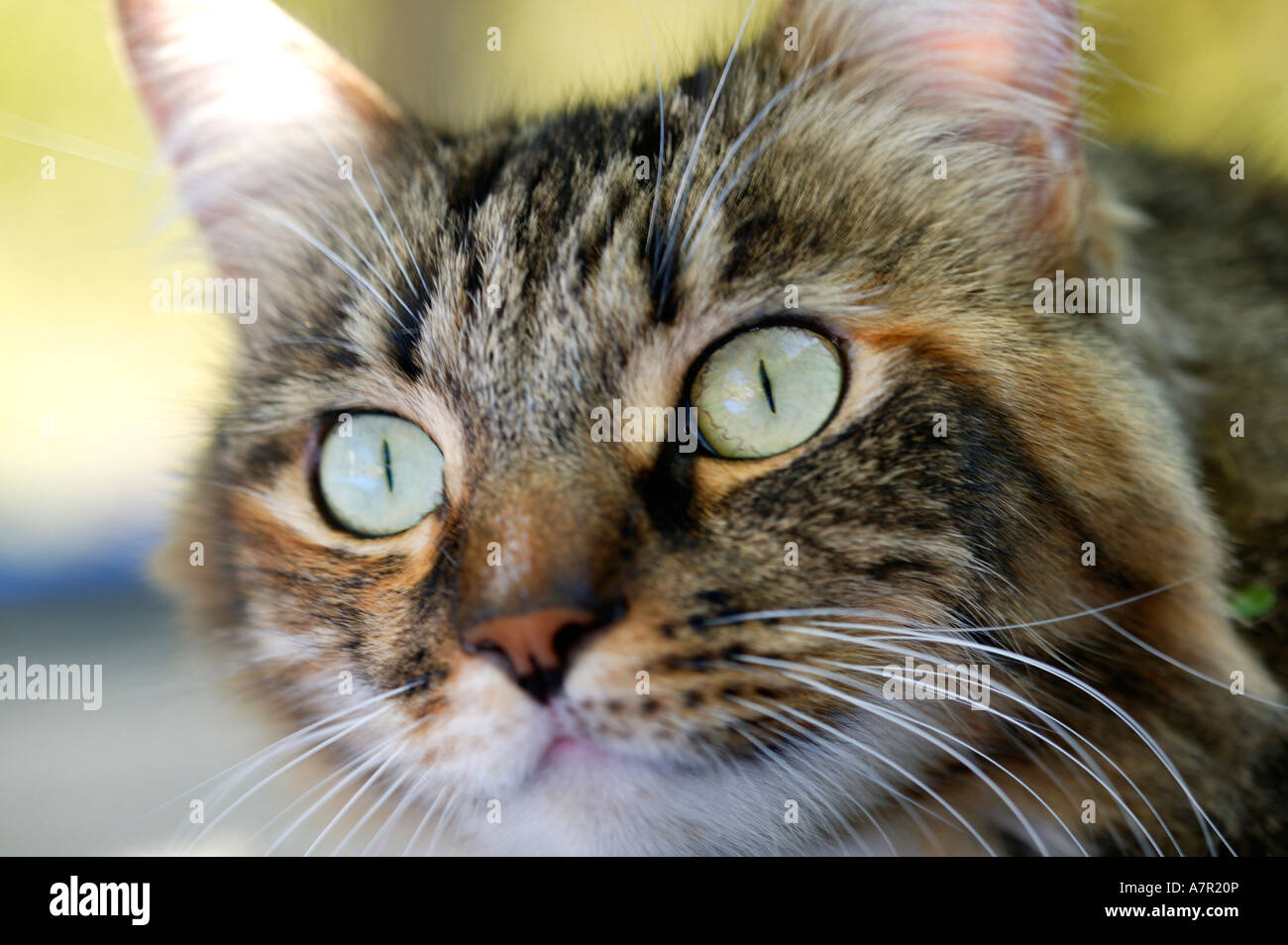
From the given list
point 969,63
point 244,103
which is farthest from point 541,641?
point 244,103

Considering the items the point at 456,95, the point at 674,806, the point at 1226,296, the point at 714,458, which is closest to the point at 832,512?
the point at 714,458

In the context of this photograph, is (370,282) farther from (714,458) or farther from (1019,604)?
(1019,604)

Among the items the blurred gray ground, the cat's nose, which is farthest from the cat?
the blurred gray ground

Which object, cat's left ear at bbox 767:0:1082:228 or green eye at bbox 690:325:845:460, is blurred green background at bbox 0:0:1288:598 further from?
green eye at bbox 690:325:845:460

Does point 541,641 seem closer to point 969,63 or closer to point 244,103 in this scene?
point 969,63

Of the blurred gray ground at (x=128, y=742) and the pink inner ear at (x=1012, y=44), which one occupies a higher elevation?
the pink inner ear at (x=1012, y=44)

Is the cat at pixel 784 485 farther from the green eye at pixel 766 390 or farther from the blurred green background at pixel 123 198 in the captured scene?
the blurred green background at pixel 123 198

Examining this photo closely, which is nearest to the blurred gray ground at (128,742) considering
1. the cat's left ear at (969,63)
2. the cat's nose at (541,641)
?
the cat's nose at (541,641)
